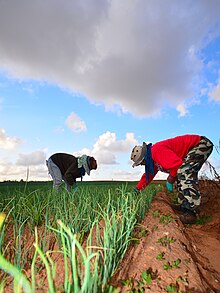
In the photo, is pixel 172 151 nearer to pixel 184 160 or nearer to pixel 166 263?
pixel 184 160

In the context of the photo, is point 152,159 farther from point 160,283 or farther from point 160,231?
point 160,283

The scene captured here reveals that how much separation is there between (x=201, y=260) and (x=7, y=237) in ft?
5.39

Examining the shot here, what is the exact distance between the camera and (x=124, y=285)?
1.40m

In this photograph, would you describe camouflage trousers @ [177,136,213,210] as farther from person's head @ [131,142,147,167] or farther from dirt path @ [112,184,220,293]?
dirt path @ [112,184,220,293]

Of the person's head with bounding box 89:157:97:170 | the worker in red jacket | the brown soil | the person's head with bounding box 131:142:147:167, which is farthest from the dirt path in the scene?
the person's head with bounding box 89:157:97:170

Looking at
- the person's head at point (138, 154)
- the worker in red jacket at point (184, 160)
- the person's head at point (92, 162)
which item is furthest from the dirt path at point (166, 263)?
the person's head at point (92, 162)

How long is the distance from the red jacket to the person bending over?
1350mm

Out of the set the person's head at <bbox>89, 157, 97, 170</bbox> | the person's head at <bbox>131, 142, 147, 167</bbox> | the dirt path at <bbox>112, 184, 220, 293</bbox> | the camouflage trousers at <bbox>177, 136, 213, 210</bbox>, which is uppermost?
the person's head at <bbox>89, 157, 97, 170</bbox>

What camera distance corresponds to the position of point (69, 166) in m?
5.51

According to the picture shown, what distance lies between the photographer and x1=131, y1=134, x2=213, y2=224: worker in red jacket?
367 centimetres

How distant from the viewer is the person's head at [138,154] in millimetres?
3779

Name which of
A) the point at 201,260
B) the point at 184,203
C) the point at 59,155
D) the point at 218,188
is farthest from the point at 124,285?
the point at 218,188

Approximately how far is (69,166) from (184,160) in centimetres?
254

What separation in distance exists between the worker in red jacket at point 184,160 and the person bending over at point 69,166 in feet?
4.71
